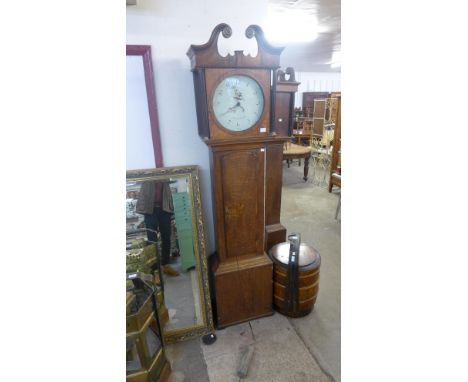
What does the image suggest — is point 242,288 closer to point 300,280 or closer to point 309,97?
point 300,280

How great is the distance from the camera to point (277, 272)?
1.71 m

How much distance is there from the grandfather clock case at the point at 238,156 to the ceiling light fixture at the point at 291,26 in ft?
6.07

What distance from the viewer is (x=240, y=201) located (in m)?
1.47

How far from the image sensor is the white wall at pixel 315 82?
9.06 metres

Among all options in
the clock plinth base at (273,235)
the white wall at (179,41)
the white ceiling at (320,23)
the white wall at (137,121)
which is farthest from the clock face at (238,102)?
the white ceiling at (320,23)

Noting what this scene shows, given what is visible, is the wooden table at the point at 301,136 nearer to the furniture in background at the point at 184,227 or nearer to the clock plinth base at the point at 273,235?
the clock plinth base at the point at 273,235

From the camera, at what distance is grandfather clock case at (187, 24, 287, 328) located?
1.24 metres

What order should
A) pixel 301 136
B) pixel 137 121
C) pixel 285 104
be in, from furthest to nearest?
pixel 301 136
pixel 285 104
pixel 137 121

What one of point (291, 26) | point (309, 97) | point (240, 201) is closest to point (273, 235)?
point (240, 201)

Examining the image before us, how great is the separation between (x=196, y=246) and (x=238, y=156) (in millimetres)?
623
